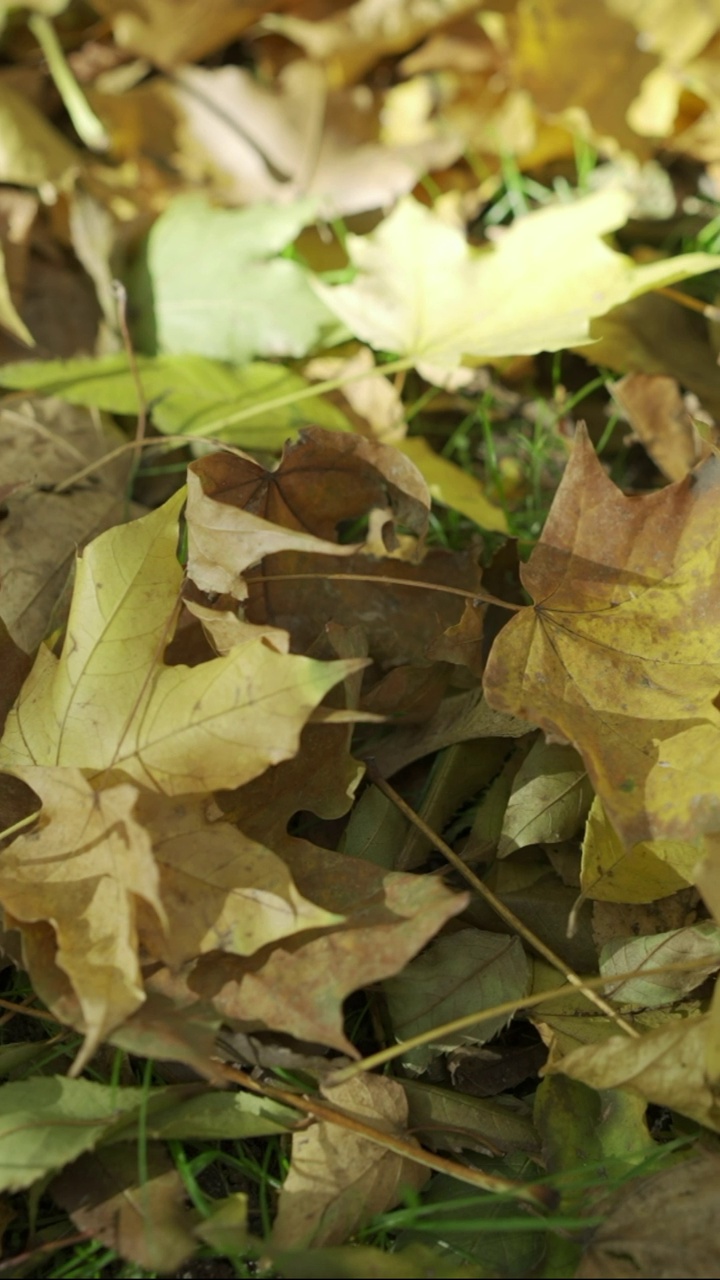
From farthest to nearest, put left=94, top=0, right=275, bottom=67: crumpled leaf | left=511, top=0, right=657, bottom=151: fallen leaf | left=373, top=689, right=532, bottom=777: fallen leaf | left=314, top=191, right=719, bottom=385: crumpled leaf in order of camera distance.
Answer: left=94, top=0, right=275, bottom=67: crumpled leaf
left=511, top=0, right=657, bottom=151: fallen leaf
left=314, top=191, right=719, bottom=385: crumpled leaf
left=373, top=689, right=532, bottom=777: fallen leaf

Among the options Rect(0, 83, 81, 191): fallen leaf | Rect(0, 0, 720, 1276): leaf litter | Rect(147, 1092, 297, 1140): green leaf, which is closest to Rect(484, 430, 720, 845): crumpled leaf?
Rect(0, 0, 720, 1276): leaf litter

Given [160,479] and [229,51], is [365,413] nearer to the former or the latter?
[160,479]

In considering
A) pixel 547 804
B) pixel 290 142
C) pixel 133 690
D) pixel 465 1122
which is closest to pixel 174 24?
pixel 290 142

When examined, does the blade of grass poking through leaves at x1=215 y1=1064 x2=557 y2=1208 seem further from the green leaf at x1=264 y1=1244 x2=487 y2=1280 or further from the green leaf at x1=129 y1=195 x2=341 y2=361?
the green leaf at x1=129 y1=195 x2=341 y2=361

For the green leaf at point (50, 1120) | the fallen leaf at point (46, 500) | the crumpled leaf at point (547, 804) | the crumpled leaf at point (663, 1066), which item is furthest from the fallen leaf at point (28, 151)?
the crumpled leaf at point (663, 1066)

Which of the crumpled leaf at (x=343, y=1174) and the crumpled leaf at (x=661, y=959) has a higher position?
the crumpled leaf at (x=661, y=959)

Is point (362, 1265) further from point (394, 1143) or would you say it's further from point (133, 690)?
point (133, 690)

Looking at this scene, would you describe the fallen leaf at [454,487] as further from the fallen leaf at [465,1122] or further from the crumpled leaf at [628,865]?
the fallen leaf at [465,1122]
